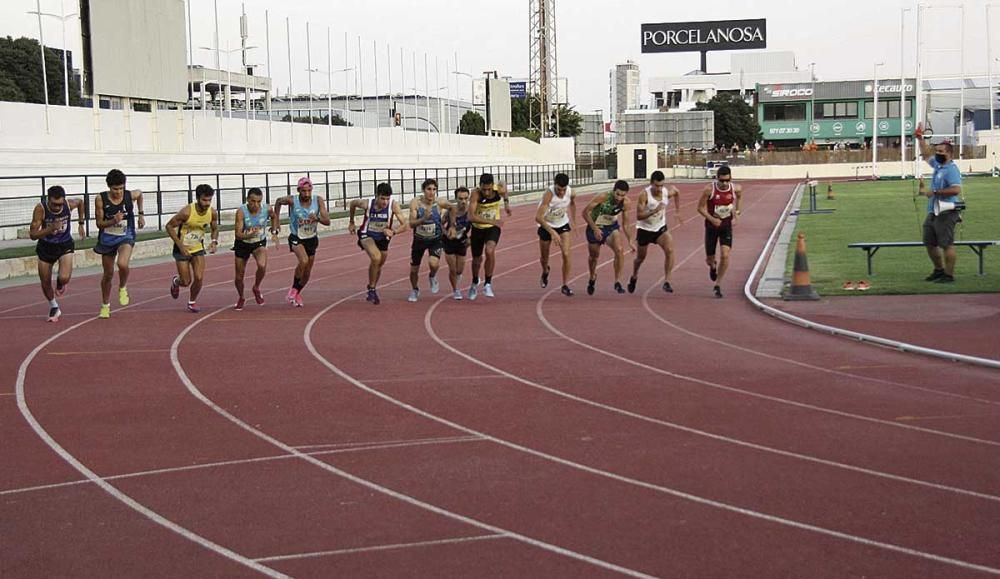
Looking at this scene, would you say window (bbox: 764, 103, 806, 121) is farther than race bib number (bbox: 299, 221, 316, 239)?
Yes

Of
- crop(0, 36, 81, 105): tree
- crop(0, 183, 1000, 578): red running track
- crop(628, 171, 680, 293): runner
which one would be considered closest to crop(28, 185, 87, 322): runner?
crop(0, 183, 1000, 578): red running track

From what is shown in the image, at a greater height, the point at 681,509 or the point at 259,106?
the point at 259,106

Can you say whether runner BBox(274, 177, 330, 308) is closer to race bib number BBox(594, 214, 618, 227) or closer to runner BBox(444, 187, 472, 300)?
runner BBox(444, 187, 472, 300)

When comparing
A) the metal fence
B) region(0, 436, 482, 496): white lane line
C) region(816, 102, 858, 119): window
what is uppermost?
region(816, 102, 858, 119): window

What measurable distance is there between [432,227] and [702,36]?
370 ft

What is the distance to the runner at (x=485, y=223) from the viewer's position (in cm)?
1769

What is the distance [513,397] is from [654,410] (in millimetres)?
1289

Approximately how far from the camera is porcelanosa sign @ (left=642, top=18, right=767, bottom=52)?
125 m

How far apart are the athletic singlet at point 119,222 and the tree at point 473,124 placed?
109317 mm

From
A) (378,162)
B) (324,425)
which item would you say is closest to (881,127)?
(378,162)

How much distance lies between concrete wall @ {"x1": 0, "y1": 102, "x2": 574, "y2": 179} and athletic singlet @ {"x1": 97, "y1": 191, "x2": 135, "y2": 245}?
18.7 m

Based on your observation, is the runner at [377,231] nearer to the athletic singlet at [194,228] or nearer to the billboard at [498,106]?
the athletic singlet at [194,228]

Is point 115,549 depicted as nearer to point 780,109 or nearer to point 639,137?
point 639,137

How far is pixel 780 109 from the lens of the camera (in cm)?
12506
